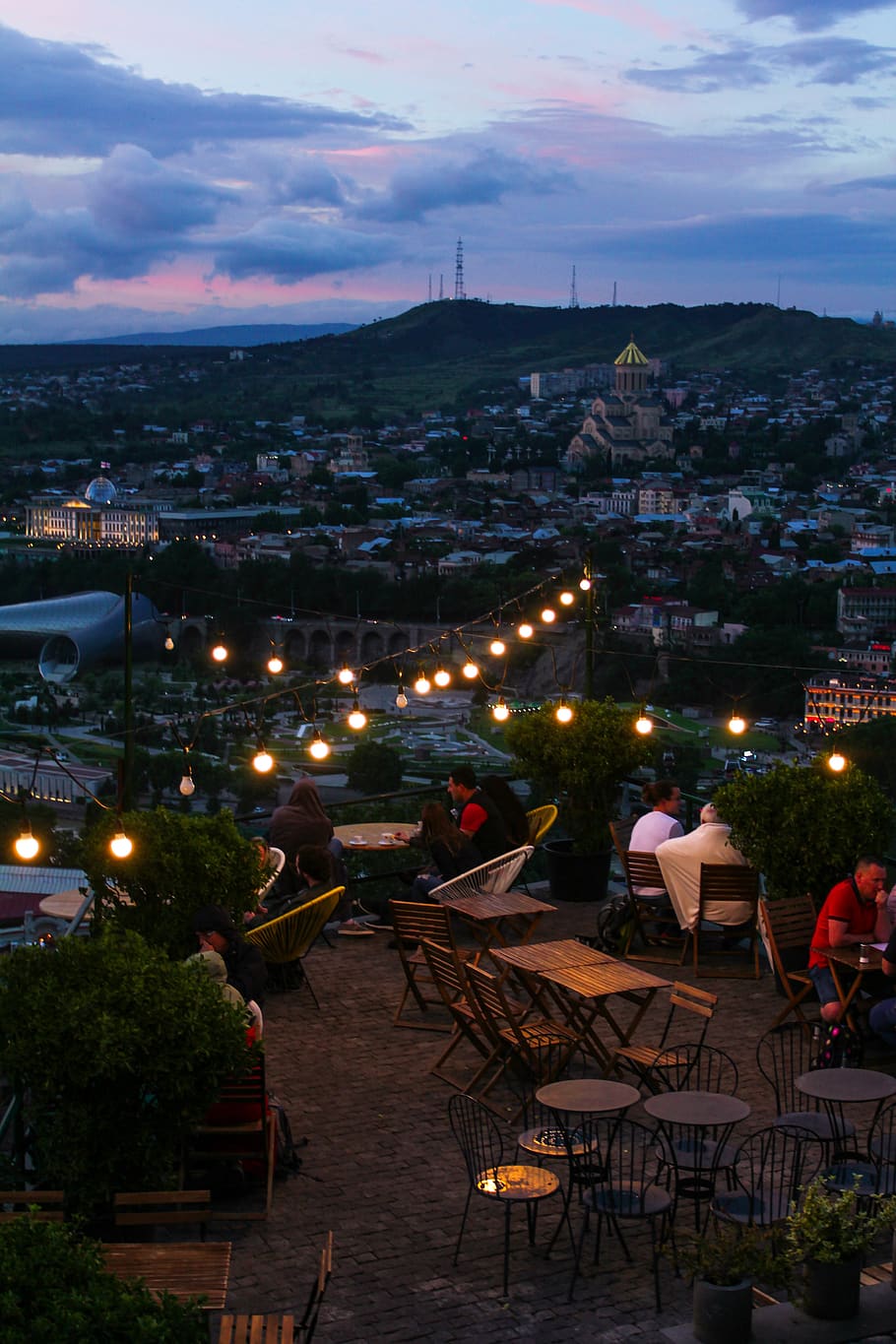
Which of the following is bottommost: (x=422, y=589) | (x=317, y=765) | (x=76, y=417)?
(x=317, y=765)

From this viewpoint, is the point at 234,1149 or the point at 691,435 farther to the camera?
the point at 691,435

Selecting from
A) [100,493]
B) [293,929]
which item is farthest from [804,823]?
[100,493]

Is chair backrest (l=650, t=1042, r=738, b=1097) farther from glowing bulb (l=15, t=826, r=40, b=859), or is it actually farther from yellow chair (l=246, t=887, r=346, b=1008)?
glowing bulb (l=15, t=826, r=40, b=859)

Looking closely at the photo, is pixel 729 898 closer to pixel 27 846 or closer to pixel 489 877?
pixel 489 877

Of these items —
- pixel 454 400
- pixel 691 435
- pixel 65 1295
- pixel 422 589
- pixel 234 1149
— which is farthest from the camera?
pixel 454 400

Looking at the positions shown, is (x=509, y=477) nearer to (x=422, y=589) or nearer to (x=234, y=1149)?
(x=422, y=589)

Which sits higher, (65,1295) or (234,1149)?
(65,1295)

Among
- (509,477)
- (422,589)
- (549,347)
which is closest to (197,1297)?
(422,589)
